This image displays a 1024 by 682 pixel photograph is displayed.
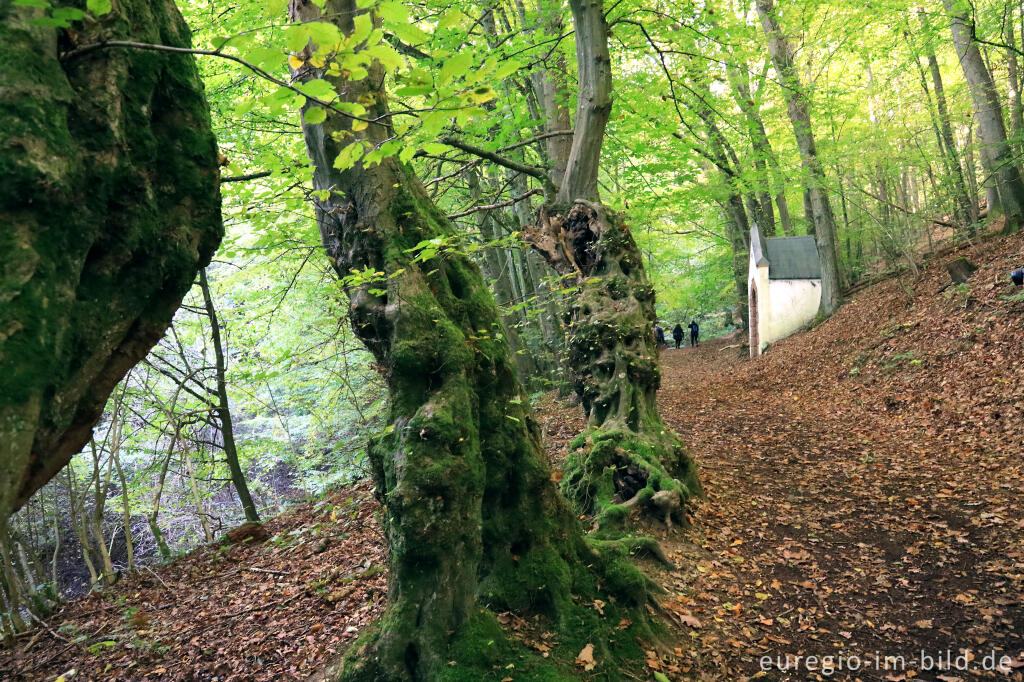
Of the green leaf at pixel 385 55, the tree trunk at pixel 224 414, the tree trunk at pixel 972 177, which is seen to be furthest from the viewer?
the tree trunk at pixel 972 177

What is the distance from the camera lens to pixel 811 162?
1495 centimetres

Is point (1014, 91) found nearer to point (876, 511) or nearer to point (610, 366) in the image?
point (876, 511)

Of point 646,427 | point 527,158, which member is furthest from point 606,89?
point 527,158

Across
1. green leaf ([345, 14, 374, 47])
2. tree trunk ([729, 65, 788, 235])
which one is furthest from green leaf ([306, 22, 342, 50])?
tree trunk ([729, 65, 788, 235])

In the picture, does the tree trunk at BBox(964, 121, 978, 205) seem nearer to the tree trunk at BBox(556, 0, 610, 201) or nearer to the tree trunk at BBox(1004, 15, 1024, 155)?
the tree trunk at BBox(1004, 15, 1024, 155)

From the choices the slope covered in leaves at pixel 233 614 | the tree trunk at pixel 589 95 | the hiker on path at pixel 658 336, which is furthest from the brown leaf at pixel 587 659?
the tree trunk at pixel 589 95

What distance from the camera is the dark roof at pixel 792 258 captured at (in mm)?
20453

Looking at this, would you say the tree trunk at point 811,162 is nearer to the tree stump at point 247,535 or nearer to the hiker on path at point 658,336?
the hiker on path at point 658,336

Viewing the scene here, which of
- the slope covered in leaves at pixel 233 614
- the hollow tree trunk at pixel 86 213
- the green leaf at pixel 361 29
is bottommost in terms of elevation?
the slope covered in leaves at pixel 233 614

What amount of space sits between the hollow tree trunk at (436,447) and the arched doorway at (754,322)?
1891cm

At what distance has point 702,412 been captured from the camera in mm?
12188

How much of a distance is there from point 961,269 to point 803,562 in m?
10.00

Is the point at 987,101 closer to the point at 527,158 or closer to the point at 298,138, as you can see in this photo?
the point at 527,158

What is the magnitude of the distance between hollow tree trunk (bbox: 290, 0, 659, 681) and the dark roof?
1939cm
